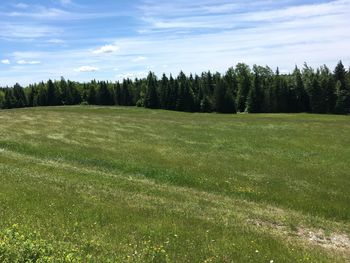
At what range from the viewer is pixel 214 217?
17.4m

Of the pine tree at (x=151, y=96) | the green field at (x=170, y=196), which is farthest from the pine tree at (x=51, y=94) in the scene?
the green field at (x=170, y=196)

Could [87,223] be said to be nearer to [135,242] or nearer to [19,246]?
[135,242]

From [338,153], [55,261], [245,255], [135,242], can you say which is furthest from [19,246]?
[338,153]

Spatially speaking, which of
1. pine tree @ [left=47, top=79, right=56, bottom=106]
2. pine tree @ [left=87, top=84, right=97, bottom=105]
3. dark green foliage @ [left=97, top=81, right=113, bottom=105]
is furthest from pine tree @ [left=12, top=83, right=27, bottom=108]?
dark green foliage @ [left=97, top=81, right=113, bottom=105]

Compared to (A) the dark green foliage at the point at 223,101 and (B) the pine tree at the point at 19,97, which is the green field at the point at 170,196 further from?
(B) the pine tree at the point at 19,97

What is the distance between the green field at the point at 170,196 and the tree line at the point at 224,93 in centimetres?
8065

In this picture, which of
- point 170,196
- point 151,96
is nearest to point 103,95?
point 151,96

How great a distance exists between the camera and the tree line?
414 feet

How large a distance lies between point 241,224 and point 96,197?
587 cm

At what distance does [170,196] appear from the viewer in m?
21.0

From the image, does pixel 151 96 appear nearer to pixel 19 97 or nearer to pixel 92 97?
pixel 92 97

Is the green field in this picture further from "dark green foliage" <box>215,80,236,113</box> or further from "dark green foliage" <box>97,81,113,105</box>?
"dark green foliage" <box>97,81,113,105</box>

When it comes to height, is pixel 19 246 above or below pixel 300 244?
above

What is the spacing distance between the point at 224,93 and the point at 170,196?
360 feet
